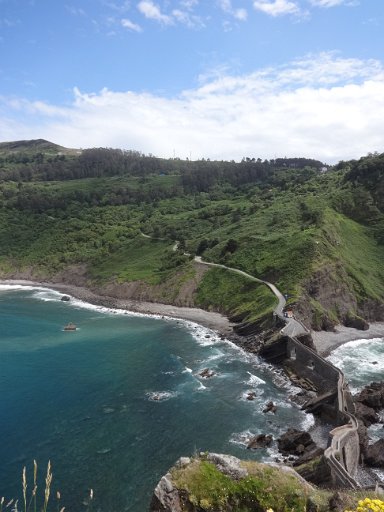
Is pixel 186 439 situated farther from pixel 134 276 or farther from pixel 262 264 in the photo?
pixel 134 276

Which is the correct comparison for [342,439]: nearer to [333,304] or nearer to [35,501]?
[35,501]

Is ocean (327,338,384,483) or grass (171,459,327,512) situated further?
ocean (327,338,384,483)

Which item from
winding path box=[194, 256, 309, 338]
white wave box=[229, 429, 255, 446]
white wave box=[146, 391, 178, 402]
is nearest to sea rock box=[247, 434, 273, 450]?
white wave box=[229, 429, 255, 446]

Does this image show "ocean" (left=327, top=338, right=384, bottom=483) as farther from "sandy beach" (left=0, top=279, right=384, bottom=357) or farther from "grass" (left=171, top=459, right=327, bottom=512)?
"grass" (left=171, top=459, right=327, bottom=512)

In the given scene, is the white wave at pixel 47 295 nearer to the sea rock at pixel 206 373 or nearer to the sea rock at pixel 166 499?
the sea rock at pixel 206 373

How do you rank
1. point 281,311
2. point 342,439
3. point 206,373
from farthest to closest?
point 281,311 < point 206,373 < point 342,439

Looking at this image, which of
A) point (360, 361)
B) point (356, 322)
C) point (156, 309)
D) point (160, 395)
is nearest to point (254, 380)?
point (160, 395)

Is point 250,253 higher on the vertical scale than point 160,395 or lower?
higher

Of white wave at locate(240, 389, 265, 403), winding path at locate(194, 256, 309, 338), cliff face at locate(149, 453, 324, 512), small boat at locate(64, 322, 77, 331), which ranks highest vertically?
cliff face at locate(149, 453, 324, 512)
